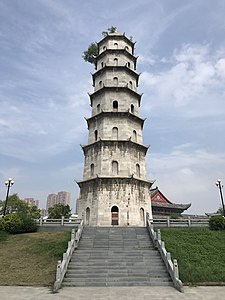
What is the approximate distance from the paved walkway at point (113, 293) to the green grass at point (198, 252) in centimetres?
115

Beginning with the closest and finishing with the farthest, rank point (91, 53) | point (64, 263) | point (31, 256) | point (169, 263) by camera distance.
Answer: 1. point (64, 263)
2. point (169, 263)
3. point (31, 256)
4. point (91, 53)

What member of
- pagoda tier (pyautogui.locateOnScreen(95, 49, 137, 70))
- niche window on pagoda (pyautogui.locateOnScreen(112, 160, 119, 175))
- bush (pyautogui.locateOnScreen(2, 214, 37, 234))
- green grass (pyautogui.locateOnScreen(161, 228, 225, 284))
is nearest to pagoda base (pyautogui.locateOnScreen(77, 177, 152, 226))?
niche window on pagoda (pyautogui.locateOnScreen(112, 160, 119, 175))

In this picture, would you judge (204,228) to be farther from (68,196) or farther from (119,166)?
(68,196)

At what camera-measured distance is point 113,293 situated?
1025 cm

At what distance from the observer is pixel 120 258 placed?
47.2 feet

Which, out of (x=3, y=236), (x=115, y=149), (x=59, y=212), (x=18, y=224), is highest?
(x=115, y=149)

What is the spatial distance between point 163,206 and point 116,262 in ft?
89.5

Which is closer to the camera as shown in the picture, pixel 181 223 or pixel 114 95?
pixel 181 223

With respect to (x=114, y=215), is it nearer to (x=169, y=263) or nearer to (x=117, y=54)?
(x=169, y=263)

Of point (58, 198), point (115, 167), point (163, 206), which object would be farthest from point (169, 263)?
point (58, 198)

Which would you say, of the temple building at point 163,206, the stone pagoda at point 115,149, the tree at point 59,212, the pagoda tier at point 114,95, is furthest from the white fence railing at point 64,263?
the tree at point 59,212

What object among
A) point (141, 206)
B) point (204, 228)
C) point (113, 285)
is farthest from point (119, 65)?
point (113, 285)

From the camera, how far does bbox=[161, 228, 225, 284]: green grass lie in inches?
492

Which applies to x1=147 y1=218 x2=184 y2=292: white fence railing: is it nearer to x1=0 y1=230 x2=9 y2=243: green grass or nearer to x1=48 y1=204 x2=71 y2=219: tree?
x1=0 y1=230 x2=9 y2=243: green grass
